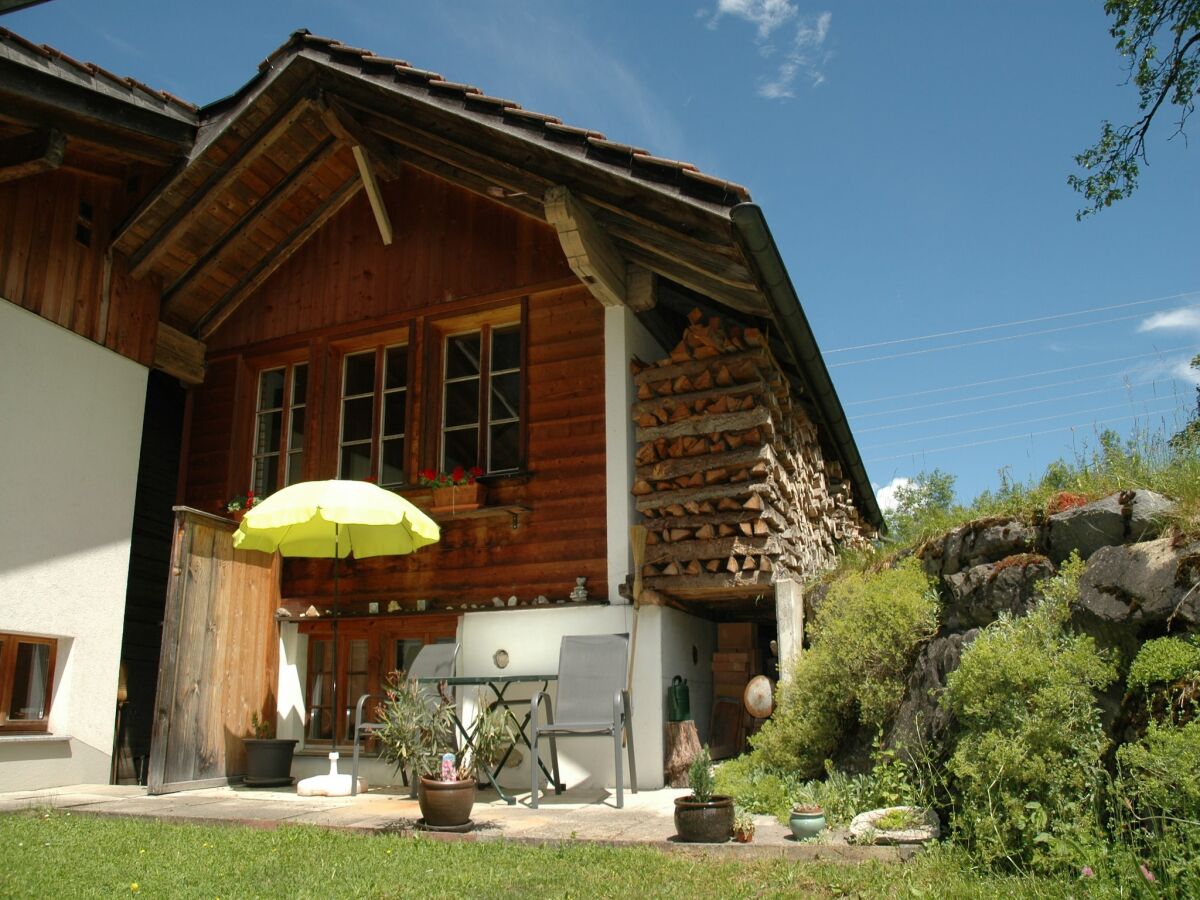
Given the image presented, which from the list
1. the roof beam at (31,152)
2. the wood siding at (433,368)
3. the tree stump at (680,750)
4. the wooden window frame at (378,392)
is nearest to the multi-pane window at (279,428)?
the wood siding at (433,368)

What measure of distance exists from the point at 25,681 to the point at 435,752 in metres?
3.85

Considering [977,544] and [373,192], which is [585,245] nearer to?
[373,192]

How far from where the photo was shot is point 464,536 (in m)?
8.32

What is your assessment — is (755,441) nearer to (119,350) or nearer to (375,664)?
(375,664)

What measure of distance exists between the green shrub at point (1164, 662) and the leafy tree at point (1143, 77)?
21.1ft

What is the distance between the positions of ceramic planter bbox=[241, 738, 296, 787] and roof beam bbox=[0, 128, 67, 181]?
15.1 feet

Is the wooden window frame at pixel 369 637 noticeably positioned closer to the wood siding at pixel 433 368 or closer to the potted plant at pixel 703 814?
the wood siding at pixel 433 368

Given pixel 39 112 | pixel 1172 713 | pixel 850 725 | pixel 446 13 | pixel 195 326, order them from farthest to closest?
pixel 195 326, pixel 446 13, pixel 39 112, pixel 850 725, pixel 1172 713

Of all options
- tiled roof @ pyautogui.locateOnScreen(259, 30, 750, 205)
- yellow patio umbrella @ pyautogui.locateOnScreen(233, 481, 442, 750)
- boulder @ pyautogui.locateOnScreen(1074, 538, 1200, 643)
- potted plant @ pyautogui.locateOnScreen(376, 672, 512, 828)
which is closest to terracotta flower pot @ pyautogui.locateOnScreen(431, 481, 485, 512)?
yellow patio umbrella @ pyautogui.locateOnScreen(233, 481, 442, 750)

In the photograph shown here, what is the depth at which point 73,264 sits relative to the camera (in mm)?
8258

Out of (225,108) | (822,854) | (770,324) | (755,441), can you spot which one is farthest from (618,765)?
(225,108)

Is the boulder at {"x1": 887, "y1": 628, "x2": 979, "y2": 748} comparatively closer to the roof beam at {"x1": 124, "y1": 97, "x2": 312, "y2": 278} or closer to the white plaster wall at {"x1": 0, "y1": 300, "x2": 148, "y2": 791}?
the white plaster wall at {"x1": 0, "y1": 300, "x2": 148, "y2": 791}

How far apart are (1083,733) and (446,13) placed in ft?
21.9

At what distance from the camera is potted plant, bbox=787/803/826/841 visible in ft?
15.2
